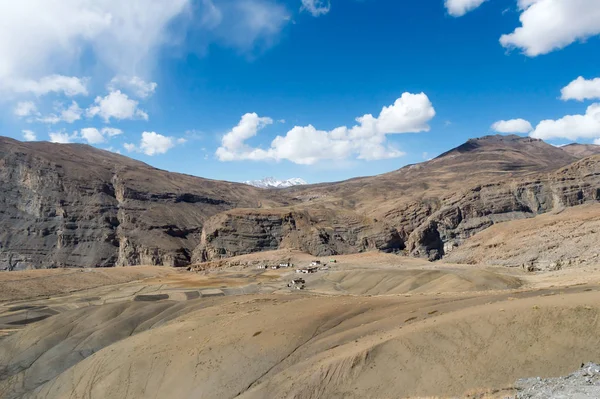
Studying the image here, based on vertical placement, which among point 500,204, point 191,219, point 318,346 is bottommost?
point 318,346

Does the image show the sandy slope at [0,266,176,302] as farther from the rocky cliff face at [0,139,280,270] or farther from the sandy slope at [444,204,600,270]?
the sandy slope at [444,204,600,270]

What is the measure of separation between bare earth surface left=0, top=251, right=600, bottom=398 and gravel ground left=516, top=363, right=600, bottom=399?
78 centimetres

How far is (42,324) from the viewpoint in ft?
149

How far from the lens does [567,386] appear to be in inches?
599

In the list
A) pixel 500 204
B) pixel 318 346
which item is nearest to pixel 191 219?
pixel 500 204

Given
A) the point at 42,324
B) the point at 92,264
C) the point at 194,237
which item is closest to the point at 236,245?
the point at 194,237

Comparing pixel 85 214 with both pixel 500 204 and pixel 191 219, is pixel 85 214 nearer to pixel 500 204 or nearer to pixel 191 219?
pixel 191 219

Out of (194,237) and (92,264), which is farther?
(194,237)

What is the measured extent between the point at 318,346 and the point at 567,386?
14.3 m

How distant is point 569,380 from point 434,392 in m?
5.38

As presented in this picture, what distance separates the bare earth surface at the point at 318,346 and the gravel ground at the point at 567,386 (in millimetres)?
782

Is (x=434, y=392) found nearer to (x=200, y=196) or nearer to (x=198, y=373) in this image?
(x=198, y=373)

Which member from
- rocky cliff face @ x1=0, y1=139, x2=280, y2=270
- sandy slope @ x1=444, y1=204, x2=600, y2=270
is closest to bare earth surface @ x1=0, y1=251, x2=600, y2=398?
sandy slope @ x1=444, y1=204, x2=600, y2=270

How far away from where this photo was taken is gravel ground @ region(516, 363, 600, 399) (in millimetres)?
14195
